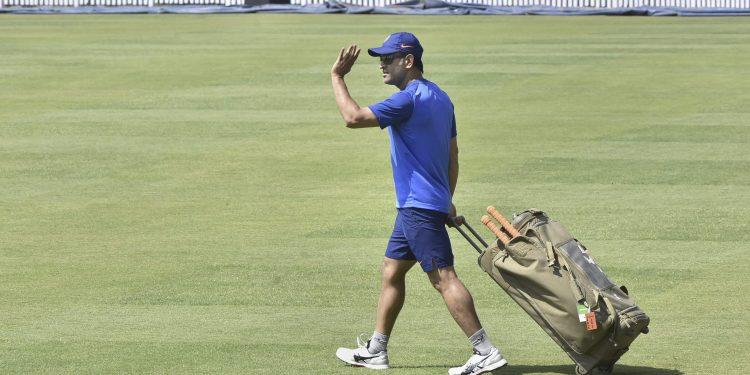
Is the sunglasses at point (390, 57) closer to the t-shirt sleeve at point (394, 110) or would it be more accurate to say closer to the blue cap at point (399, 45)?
the blue cap at point (399, 45)

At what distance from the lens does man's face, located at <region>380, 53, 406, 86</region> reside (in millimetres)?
8242

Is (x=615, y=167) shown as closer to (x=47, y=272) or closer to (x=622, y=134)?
(x=622, y=134)

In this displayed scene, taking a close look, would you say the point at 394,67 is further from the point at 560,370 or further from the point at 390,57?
the point at 560,370

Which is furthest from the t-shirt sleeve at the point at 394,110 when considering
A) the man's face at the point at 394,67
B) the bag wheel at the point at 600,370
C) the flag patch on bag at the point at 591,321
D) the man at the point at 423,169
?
the bag wheel at the point at 600,370

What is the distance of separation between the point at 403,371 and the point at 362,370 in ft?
0.78

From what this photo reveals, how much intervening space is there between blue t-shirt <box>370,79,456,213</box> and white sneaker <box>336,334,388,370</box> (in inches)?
36.4

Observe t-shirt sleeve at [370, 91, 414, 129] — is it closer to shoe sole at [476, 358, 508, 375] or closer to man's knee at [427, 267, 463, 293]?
man's knee at [427, 267, 463, 293]

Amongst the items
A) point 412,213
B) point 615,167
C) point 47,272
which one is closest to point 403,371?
point 412,213

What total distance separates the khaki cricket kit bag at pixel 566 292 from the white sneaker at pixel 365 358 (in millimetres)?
924

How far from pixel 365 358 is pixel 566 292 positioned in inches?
55.2

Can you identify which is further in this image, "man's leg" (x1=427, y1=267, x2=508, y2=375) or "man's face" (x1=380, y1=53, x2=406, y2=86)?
"man's face" (x1=380, y1=53, x2=406, y2=86)

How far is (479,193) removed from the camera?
48.4ft

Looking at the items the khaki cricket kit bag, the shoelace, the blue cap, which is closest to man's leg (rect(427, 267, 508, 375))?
the khaki cricket kit bag

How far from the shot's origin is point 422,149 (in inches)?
323
